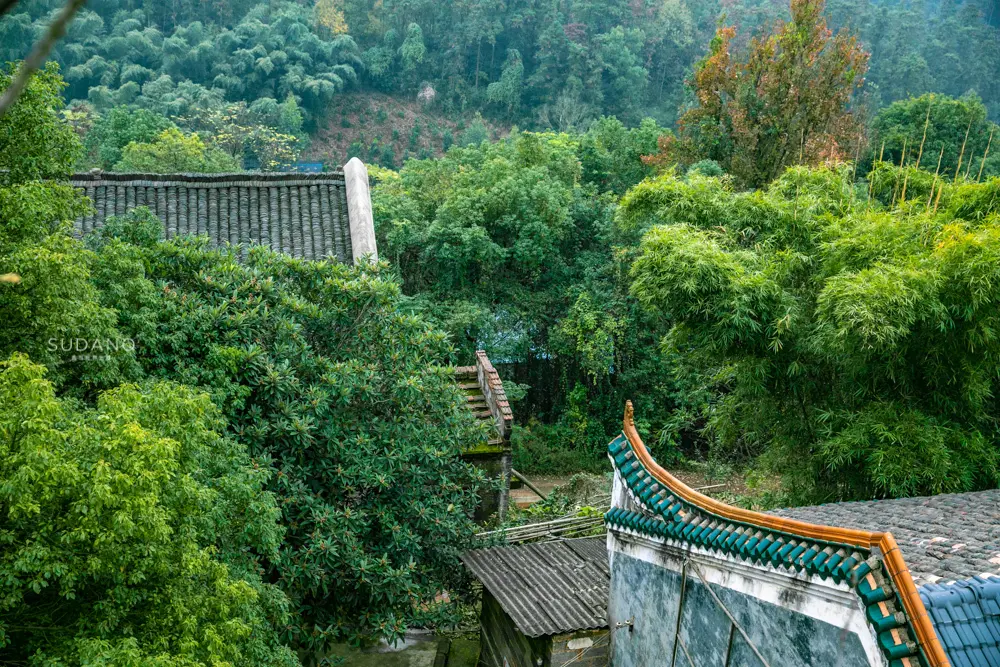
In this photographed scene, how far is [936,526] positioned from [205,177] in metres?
9.33

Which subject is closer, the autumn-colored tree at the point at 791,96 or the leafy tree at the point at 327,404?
the leafy tree at the point at 327,404

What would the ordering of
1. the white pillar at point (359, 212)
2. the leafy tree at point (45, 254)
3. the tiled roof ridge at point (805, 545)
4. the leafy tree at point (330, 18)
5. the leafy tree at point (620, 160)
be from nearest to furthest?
the tiled roof ridge at point (805, 545), the leafy tree at point (45, 254), the white pillar at point (359, 212), the leafy tree at point (620, 160), the leafy tree at point (330, 18)

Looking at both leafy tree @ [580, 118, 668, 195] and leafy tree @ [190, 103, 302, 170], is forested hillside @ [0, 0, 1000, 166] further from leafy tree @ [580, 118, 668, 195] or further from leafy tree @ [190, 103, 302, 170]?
leafy tree @ [580, 118, 668, 195]

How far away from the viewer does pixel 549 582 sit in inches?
317

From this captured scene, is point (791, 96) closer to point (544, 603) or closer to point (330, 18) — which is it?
point (544, 603)

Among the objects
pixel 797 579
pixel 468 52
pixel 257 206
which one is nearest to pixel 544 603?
pixel 797 579

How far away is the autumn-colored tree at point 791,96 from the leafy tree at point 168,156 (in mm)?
13403

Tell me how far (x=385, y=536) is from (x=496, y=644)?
193 cm

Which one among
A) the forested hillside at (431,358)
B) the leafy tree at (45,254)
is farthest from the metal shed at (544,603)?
the leafy tree at (45,254)

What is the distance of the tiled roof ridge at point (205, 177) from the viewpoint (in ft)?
36.3

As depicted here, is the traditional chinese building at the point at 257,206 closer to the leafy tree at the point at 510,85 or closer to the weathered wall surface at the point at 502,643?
the weathered wall surface at the point at 502,643

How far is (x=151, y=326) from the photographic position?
7.12 meters

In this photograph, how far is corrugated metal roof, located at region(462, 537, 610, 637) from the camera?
734 centimetres

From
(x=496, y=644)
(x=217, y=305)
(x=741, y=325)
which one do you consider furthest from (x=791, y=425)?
(x=217, y=305)
